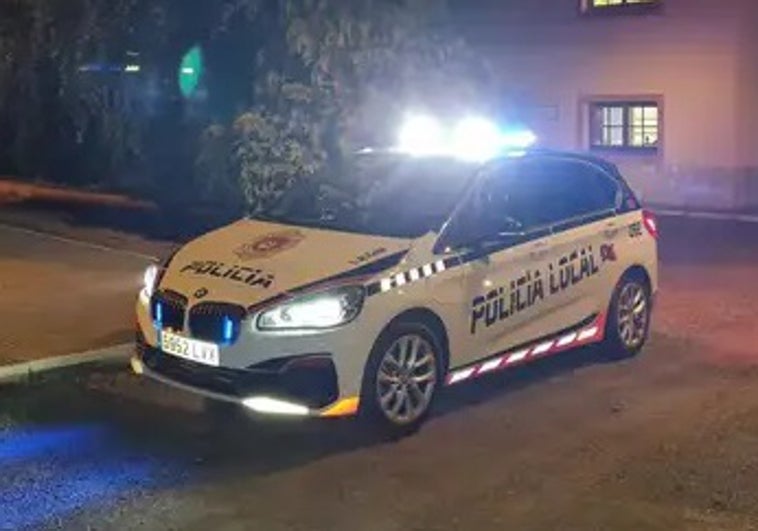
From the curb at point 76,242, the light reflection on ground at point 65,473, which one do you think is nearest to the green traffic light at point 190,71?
the curb at point 76,242

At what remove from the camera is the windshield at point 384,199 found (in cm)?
770

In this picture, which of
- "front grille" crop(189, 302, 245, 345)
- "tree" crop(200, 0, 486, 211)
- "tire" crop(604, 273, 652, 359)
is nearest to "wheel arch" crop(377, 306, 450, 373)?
"front grille" crop(189, 302, 245, 345)

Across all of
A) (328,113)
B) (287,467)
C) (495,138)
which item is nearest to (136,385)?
(287,467)

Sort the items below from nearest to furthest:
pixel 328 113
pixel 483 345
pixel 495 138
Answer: pixel 483 345, pixel 495 138, pixel 328 113

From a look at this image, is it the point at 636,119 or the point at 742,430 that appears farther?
the point at 636,119

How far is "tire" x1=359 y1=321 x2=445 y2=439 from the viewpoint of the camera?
7035 mm

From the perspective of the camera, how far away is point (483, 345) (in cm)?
777

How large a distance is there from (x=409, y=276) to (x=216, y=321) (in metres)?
1.15

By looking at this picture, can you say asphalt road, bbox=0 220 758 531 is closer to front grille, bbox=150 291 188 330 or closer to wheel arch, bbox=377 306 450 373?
wheel arch, bbox=377 306 450 373

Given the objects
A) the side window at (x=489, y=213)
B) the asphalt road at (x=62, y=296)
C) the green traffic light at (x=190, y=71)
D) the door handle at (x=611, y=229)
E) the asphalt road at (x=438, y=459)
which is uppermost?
the green traffic light at (x=190, y=71)

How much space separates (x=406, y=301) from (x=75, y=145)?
20.6 metres

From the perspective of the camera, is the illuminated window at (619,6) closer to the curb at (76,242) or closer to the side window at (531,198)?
the curb at (76,242)

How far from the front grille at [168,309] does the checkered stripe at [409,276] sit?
1107mm

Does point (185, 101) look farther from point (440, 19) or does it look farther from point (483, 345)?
point (483, 345)
